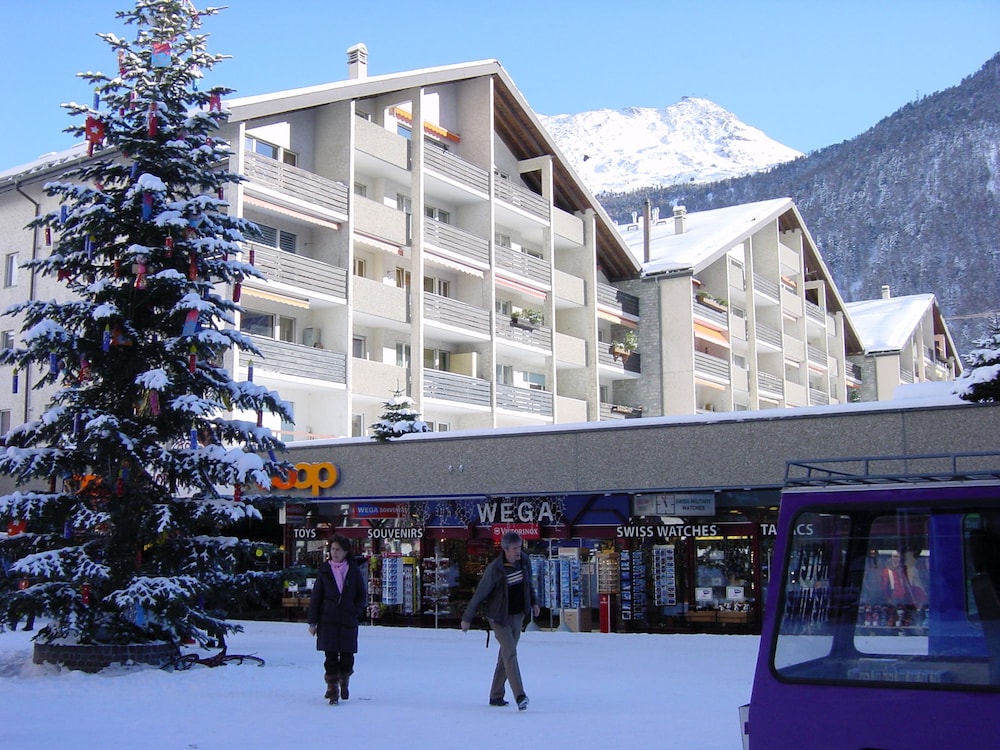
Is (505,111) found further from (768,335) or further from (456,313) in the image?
(768,335)

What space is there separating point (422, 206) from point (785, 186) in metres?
149

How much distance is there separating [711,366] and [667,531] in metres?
22.2

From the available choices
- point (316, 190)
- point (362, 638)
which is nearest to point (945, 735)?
point (362, 638)

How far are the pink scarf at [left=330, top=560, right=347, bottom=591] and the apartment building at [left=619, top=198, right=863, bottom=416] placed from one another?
29517 mm

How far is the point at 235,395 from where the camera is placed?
14.8m

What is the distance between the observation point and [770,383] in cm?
4794

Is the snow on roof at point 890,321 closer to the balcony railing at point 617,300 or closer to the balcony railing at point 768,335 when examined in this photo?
the balcony railing at point 768,335

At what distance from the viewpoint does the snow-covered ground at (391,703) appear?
29.9 ft

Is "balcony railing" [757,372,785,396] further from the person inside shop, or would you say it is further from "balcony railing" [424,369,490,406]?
the person inside shop

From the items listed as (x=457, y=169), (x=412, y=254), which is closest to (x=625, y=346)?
(x=457, y=169)

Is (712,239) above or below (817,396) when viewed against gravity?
above

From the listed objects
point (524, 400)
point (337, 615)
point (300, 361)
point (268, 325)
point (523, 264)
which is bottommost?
point (337, 615)

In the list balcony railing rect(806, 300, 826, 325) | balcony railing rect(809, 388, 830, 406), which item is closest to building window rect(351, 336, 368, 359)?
balcony railing rect(809, 388, 830, 406)

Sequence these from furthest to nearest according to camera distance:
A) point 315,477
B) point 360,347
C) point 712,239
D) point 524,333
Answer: point 712,239 → point 524,333 → point 360,347 → point 315,477
